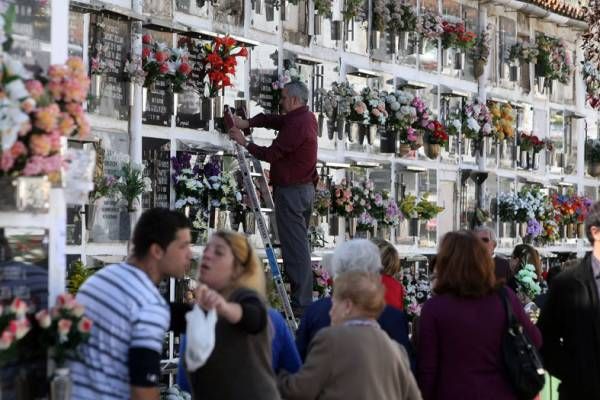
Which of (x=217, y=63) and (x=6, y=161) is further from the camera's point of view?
(x=217, y=63)

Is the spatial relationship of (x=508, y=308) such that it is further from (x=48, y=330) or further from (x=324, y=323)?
(x=48, y=330)

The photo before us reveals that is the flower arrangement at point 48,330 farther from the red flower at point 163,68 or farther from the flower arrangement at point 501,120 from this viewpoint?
the flower arrangement at point 501,120

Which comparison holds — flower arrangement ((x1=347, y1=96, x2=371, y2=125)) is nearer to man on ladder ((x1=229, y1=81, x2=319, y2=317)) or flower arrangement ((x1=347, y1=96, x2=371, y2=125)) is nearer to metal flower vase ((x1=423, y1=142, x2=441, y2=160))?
metal flower vase ((x1=423, y1=142, x2=441, y2=160))

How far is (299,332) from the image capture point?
700 cm

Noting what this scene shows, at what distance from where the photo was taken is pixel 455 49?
15125 millimetres

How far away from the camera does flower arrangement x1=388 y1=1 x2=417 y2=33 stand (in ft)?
44.5

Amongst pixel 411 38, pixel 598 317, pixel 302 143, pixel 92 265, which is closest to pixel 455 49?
pixel 411 38

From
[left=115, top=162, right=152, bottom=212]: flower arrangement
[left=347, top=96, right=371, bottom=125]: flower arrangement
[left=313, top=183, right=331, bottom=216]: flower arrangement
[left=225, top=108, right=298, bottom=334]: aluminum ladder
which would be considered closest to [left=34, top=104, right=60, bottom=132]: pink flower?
[left=115, top=162, right=152, bottom=212]: flower arrangement

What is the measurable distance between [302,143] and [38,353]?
509 centimetres

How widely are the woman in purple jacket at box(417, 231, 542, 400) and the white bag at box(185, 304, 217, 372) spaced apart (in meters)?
1.52

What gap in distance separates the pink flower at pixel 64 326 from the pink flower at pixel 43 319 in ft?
0.48

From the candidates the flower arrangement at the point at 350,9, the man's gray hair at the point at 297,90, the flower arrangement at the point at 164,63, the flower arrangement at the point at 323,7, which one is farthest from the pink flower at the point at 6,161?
the flower arrangement at the point at 350,9

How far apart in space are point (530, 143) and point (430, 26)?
120 inches

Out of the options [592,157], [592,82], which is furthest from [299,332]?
[592,157]
